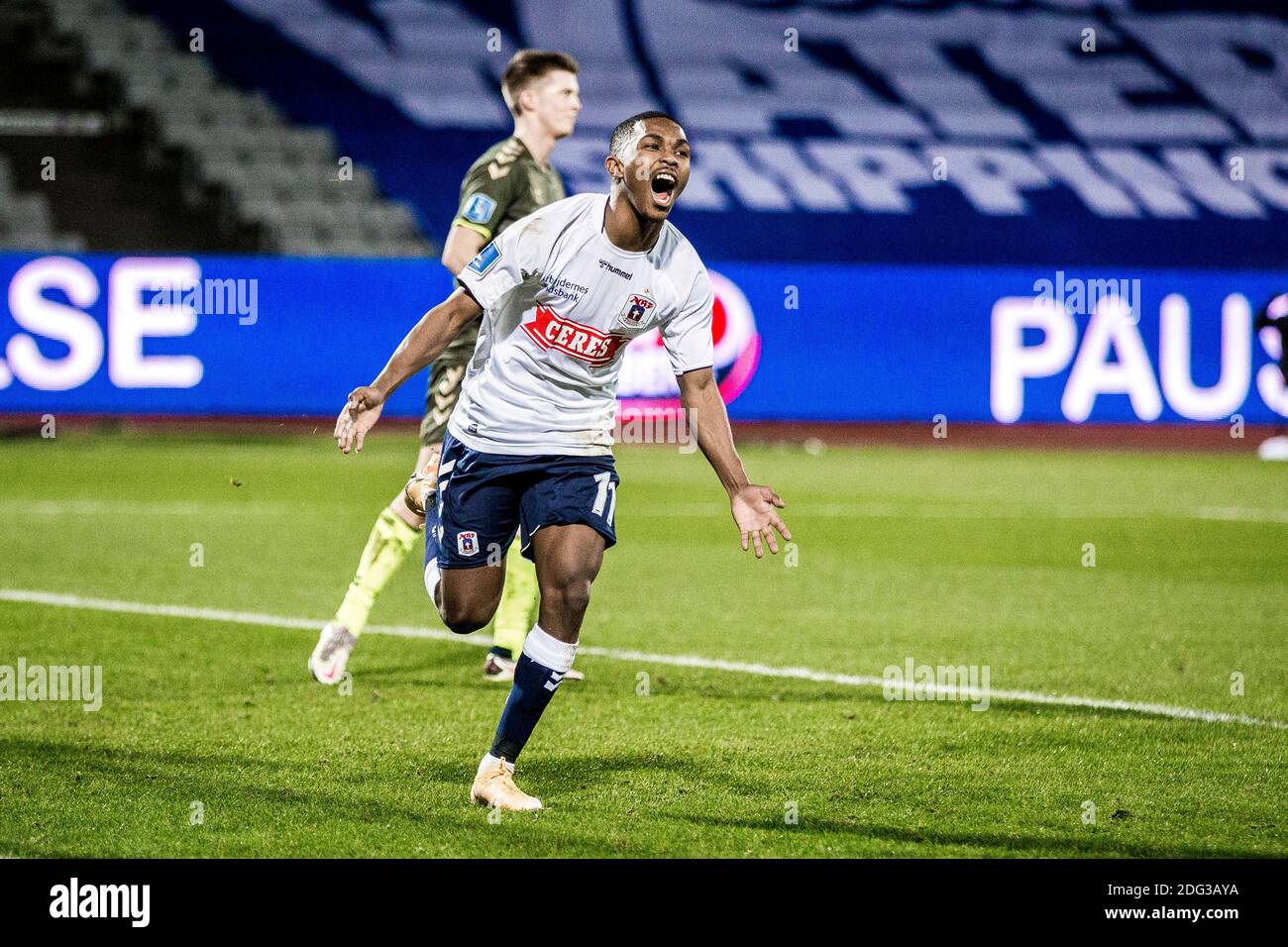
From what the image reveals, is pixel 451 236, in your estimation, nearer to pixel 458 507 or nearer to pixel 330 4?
pixel 458 507

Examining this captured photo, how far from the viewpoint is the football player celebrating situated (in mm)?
4457

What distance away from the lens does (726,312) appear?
696 inches

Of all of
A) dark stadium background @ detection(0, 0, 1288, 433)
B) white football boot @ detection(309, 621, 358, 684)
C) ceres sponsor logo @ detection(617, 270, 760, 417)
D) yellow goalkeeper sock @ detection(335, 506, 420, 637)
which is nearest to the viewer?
white football boot @ detection(309, 621, 358, 684)

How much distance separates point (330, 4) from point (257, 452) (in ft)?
28.4

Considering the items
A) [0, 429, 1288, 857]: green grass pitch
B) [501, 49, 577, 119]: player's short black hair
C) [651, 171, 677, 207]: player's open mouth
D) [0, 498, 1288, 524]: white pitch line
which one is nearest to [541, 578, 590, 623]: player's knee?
[0, 429, 1288, 857]: green grass pitch

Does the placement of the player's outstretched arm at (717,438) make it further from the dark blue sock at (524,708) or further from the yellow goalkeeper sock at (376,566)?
the yellow goalkeeper sock at (376,566)

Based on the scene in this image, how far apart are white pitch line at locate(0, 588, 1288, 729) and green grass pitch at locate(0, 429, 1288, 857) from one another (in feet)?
0.30

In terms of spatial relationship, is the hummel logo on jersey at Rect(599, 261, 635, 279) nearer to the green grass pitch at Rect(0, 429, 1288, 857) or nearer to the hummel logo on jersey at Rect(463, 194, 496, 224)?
the green grass pitch at Rect(0, 429, 1288, 857)

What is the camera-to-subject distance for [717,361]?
17.8m

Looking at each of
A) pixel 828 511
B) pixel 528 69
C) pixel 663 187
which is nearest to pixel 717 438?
pixel 663 187

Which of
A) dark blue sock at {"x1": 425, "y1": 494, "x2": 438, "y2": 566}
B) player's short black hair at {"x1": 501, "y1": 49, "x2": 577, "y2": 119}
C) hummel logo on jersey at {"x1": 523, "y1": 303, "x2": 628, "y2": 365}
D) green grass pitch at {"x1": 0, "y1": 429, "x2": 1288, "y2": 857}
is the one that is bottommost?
green grass pitch at {"x1": 0, "y1": 429, "x2": 1288, "y2": 857}

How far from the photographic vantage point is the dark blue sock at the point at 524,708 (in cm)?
456

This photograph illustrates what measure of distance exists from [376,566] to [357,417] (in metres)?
1.93

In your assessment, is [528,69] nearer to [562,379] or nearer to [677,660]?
[562,379]
